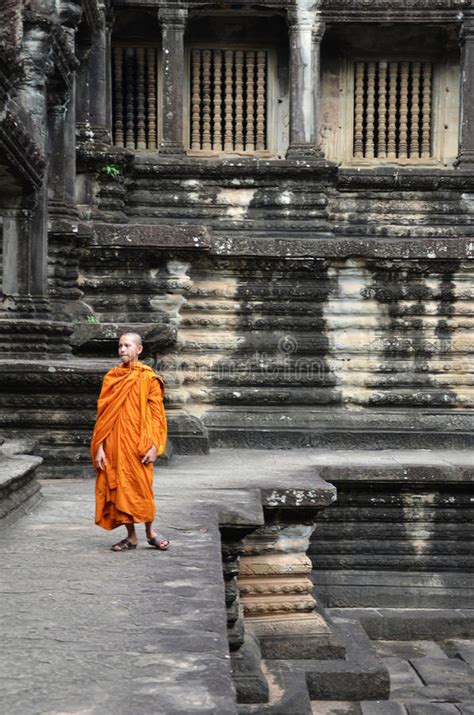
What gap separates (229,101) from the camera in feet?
40.3

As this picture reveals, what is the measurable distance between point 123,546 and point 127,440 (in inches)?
19.8

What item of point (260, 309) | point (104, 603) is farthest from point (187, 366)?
point (104, 603)

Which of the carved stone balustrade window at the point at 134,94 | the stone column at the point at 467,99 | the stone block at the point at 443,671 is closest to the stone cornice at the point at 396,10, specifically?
the stone column at the point at 467,99

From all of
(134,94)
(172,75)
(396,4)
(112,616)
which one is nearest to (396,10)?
(396,4)

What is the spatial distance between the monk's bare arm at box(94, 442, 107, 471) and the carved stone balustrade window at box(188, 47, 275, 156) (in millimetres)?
7617

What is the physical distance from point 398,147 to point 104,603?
30.5 feet

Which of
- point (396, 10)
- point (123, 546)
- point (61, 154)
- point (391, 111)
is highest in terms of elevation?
point (396, 10)

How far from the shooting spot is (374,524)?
8.92 m

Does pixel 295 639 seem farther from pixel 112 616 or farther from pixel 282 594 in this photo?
pixel 112 616

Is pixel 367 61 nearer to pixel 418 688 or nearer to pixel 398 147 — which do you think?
pixel 398 147

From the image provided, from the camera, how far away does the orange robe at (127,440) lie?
509 cm

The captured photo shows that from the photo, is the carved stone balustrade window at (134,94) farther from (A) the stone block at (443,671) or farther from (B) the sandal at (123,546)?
(B) the sandal at (123,546)

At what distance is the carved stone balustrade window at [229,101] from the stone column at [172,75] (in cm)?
47

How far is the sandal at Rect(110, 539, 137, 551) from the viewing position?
513cm
